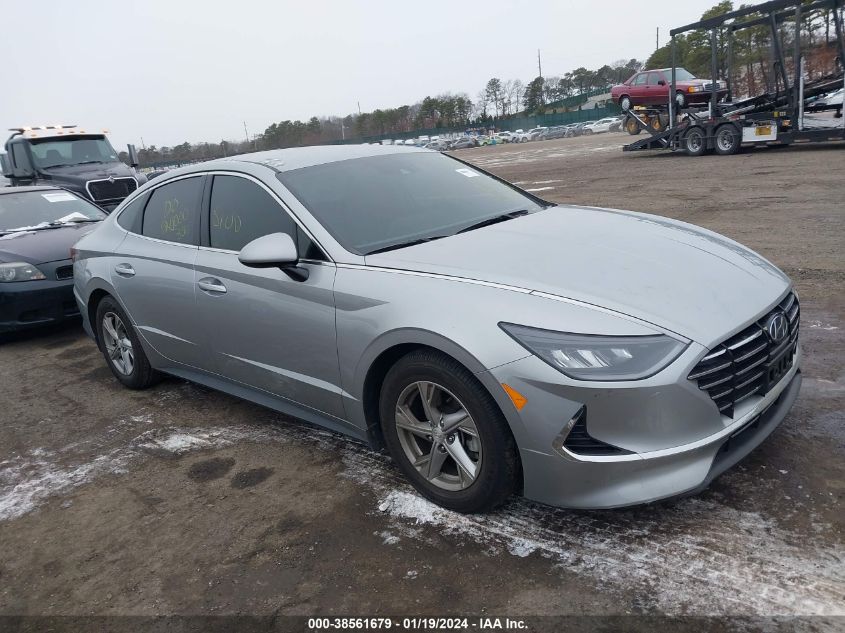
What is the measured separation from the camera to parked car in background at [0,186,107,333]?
6.89m

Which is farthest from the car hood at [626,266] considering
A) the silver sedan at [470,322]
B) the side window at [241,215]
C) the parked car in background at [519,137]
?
the parked car in background at [519,137]

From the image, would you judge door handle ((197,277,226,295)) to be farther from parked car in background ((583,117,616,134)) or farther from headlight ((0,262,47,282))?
parked car in background ((583,117,616,134))

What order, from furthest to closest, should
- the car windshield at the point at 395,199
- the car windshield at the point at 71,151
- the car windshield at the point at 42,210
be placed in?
the car windshield at the point at 71,151 → the car windshield at the point at 42,210 → the car windshield at the point at 395,199

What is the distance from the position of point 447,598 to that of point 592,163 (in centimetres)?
2068

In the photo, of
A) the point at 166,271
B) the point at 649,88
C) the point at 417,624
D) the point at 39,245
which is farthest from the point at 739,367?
the point at 649,88

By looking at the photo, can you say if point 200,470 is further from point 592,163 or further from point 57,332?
point 592,163

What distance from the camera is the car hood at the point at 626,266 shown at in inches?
108

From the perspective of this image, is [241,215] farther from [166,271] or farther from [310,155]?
[166,271]

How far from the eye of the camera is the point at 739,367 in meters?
2.71

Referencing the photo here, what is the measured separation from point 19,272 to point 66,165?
316 inches

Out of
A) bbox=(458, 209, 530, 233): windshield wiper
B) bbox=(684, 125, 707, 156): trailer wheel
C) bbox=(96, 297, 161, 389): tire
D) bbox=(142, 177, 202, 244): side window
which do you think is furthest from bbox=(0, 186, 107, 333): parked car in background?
bbox=(684, 125, 707, 156): trailer wheel

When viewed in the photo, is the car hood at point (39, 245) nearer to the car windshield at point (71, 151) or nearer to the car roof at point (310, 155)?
the car roof at point (310, 155)

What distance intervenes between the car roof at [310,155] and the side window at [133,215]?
768 mm

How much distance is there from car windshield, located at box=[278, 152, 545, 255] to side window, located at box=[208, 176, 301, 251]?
0.49 ft
